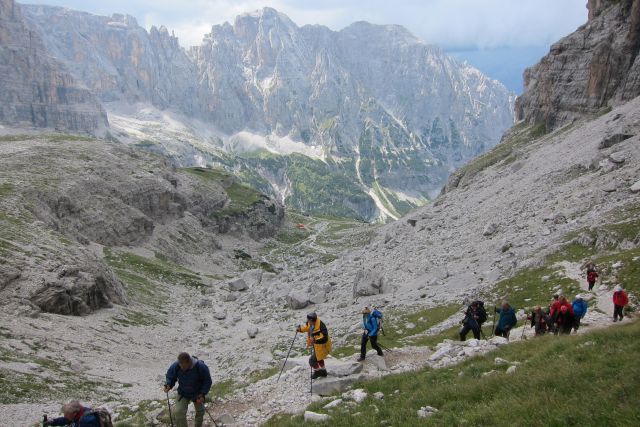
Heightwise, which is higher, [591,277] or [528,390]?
[591,277]

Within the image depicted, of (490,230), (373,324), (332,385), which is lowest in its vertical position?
(332,385)

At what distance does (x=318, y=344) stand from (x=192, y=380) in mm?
6373

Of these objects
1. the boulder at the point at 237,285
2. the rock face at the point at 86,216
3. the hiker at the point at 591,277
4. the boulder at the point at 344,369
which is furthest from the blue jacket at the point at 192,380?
the boulder at the point at 237,285

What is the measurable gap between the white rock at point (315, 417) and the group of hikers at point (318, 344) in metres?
3.20

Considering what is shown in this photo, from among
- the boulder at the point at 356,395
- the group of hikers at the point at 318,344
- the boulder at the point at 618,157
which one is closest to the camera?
the group of hikers at the point at 318,344

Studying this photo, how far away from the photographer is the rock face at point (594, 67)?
8575cm

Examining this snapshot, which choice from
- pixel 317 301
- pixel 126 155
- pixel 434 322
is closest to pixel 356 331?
pixel 434 322

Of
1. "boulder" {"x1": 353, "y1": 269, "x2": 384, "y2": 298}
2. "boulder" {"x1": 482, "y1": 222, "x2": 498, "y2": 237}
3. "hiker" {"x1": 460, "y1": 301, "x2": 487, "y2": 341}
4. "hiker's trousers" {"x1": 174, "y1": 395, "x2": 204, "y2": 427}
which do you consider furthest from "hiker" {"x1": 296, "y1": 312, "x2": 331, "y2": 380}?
"boulder" {"x1": 482, "y1": 222, "x2": 498, "y2": 237}

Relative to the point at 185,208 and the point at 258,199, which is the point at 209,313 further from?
the point at 258,199

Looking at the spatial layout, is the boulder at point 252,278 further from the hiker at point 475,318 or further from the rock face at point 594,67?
the rock face at point 594,67

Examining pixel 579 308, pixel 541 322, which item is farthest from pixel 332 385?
pixel 579 308

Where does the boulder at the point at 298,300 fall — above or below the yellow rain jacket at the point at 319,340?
below

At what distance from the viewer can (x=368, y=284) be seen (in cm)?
4975

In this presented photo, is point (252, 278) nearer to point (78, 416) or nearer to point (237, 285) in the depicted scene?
point (237, 285)
